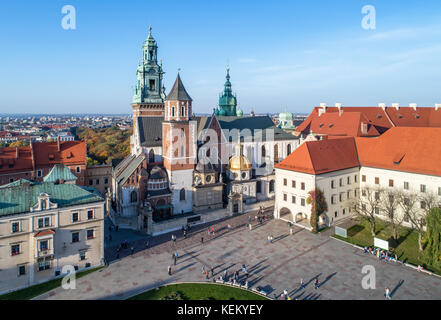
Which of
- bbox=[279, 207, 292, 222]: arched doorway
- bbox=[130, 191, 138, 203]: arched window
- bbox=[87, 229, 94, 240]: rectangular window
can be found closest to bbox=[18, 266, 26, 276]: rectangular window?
bbox=[87, 229, 94, 240]: rectangular window

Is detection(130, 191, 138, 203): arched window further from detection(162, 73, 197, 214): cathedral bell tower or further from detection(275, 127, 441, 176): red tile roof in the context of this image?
detection(275, 127, 441, 176): red tile roof

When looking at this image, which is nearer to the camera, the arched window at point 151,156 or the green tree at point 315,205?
the green tree at point 315,205

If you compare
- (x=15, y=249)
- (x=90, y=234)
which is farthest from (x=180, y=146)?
(x=15, y=249)

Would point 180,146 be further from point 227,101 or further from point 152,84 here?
point 227,101

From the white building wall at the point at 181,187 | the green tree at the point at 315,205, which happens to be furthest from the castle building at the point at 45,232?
the green tree at the point at 315,205

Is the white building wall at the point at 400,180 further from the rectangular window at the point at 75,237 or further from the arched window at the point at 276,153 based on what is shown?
the rectangular window at the point at 75,237
